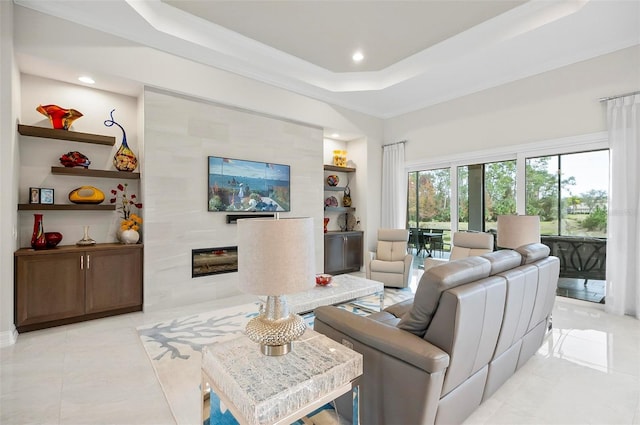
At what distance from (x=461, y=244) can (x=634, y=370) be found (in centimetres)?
235

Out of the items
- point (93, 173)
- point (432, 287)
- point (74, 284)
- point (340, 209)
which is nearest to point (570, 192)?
point (340, 209)

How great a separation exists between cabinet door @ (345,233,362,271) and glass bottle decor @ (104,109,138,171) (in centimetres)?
376

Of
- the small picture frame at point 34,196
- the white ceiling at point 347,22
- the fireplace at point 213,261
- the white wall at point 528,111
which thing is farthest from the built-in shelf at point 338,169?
the small picture frame at point 34,196

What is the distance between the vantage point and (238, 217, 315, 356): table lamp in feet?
4.05

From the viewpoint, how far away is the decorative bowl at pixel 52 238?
3314mm

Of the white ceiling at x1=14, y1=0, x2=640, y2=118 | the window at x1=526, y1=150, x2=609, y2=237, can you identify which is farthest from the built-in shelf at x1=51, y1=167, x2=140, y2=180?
the window at x1=526, y1=150, x2=609, y2=237

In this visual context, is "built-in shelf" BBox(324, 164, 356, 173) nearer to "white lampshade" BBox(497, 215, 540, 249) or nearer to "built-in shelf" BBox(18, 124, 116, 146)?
"white lampshade" BBox(497, 215, 540, 249)

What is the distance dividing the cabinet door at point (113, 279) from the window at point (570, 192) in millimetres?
5539

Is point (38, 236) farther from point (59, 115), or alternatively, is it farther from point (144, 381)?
point (144, 381)

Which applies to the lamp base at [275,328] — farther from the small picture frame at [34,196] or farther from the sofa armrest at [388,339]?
the small picture frame at [34,196]

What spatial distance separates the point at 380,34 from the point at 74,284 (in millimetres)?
4706

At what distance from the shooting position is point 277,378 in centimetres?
123

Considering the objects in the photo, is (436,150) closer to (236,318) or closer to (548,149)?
(548,149)

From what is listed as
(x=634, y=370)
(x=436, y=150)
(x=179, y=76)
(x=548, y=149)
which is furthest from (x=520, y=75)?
(x=179, y=76)
